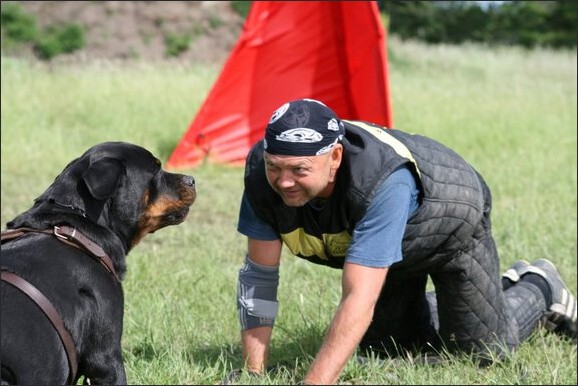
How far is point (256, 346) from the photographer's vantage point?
458 cm

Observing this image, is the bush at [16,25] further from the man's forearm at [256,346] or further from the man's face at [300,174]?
the man's face at [300,174]

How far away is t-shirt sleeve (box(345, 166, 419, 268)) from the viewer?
405cm

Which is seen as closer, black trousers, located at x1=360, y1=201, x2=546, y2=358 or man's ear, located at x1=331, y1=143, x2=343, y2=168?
man's ear, located at x1=331, y1=143, x2=343, y2=168

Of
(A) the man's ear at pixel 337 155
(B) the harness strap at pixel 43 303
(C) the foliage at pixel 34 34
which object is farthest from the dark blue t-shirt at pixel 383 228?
(C) the foliage at pixel 34 34

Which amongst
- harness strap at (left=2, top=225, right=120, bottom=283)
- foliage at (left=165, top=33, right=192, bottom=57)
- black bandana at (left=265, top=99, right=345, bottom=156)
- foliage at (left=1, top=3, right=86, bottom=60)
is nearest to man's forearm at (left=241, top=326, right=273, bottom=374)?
black bandana at (left=265, top=99, right=345, bottom=156)

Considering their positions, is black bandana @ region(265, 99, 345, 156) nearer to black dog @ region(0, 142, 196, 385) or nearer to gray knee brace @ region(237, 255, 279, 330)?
black dog @ region(0, 142, 196, 385)

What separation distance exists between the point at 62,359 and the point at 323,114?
4.55 ft

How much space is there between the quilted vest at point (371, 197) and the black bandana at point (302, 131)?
171mm

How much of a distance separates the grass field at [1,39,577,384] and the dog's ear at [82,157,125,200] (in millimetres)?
1070

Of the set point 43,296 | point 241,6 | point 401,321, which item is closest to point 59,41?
point 241,6

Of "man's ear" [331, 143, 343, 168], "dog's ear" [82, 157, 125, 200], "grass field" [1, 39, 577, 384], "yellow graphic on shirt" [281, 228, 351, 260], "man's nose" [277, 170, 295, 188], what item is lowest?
"grass field" [1, 39, 577, 384]

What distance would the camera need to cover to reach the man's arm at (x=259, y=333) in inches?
178

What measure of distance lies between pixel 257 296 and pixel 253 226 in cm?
34

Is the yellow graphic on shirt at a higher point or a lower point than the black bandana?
lower
